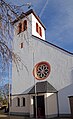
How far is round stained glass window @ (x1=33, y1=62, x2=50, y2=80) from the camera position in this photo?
1861cm

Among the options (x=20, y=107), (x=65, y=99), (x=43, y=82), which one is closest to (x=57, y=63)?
(x=43, y=82)

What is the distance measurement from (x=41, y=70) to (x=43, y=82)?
1.67m

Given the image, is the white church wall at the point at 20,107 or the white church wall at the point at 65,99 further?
the white church wall at the point at 20,107

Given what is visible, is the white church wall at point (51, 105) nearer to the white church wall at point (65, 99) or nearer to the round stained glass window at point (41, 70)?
the white church wall at point (65, 99)

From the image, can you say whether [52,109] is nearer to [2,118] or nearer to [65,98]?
[65,98]

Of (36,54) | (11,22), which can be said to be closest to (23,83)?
(36,54)

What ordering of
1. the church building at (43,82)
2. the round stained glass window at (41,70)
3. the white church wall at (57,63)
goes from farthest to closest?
the round stained glass window at (41,70), the white church wall at (57,63), the church building at (43,82)

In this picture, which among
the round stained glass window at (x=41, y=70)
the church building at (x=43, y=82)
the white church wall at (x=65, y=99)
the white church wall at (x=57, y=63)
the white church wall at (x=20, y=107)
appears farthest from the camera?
the white church wall at (x=20, y=107)

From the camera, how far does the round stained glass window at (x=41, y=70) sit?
18609 mm

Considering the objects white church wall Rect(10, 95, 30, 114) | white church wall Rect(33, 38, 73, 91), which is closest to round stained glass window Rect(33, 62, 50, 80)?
white church wall Rect(33, 38, 73, 91)

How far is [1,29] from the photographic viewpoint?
3197 mm

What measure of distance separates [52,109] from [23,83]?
5.21 m

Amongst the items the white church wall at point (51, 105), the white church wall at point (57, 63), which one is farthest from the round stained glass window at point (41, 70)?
the white church wall at point (51, 105)

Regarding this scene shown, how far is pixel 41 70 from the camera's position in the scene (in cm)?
1950
